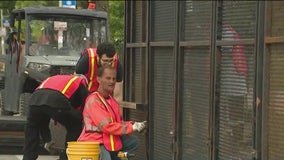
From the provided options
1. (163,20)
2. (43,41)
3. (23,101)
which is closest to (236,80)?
(163,20)

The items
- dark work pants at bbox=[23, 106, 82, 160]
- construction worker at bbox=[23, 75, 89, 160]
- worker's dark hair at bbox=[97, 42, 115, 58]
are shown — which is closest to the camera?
worker's dark hair at bbox=[97, 42, 115, 58]

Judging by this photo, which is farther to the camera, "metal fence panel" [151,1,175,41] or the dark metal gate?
"metal fence panel" [151,1,175,41]

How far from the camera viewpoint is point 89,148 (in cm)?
518

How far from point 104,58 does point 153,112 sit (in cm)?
129

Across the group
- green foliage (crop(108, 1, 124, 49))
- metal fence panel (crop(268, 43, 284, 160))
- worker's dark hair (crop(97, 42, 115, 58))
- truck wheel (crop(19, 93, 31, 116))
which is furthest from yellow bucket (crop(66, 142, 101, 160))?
green foliage (crop(108, 1, 124, 49))

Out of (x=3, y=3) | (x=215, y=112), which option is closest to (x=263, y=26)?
(x=215, y=112)

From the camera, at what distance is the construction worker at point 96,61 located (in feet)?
20.1

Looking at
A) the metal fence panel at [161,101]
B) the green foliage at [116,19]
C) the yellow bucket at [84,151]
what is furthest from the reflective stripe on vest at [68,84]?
the green foliage at [116,19]

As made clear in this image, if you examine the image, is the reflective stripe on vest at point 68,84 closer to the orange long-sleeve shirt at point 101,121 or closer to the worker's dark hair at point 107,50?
the worker's dark hair at point 107,50

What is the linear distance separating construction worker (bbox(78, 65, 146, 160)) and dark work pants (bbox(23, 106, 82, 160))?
1.19 meters

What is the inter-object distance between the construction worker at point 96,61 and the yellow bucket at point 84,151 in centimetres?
108

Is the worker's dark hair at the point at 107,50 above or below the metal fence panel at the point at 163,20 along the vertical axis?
below

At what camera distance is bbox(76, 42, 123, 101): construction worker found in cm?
612

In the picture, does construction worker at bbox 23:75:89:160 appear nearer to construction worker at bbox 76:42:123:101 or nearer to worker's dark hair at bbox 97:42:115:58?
construction worker at bbox 76:42:123:101
